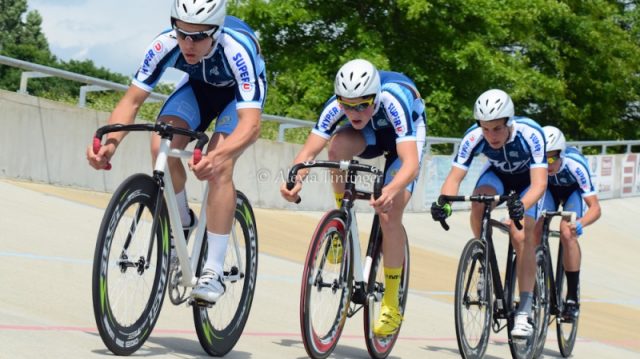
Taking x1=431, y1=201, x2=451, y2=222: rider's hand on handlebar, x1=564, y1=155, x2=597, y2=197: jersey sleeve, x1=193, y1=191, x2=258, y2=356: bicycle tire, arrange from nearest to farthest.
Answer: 1. x1=193, y1=191, x2=258, y2=356: bicycle tire
2. x1=431, y1=201, x2=451, y2=222: rider's hand on handlebar
3. x1=564, y1=155, x2=597, y2=197: jersey sleeve

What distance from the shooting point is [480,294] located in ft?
22.8

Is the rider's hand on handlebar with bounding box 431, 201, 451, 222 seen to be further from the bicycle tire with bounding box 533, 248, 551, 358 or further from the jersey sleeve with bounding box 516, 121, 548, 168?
the bicycle tire with bounding box 533, 248, 551, 358

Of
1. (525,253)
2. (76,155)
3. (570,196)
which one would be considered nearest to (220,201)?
(525,253)

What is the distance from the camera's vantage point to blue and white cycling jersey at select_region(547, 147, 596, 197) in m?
9.02

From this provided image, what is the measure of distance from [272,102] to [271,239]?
15.5m

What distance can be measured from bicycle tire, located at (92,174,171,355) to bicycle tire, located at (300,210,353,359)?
0.83 m

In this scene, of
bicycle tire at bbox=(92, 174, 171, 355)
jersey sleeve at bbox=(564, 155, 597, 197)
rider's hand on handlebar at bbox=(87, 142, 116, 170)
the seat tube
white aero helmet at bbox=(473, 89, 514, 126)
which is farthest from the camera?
jersey sleeve at bbox=(564, 155, 597, 197)

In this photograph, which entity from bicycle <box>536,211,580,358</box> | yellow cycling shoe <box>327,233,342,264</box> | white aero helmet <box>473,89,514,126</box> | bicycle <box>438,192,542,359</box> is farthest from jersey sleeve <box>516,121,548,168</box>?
yellow cycling shoe <box>327,233,342,264</box>

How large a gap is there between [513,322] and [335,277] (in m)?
2.04

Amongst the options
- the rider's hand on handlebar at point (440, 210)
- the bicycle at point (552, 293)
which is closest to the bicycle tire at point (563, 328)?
the bicycle at point (552, 293)

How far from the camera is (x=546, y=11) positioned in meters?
31.2

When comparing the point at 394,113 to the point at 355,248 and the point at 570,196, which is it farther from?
the point at 570,196

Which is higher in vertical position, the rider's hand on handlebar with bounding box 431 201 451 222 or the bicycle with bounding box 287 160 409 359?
the rider's hand on handlebar with bounding box 431 201 451 222

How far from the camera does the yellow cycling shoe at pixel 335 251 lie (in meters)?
5.79
